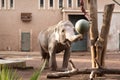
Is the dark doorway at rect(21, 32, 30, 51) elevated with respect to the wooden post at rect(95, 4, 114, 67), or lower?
lower

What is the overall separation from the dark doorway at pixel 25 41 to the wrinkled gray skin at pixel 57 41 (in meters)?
22.3

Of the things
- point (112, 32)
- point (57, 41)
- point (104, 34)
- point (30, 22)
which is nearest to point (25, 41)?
point (30, 22)

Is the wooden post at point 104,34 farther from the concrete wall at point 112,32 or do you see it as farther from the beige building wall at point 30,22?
the concrete wall at point 112,32

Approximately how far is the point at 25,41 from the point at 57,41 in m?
24.7

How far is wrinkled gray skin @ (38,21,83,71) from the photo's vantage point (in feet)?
36.0

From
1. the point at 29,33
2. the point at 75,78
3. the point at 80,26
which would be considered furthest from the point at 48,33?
the point at 29,33

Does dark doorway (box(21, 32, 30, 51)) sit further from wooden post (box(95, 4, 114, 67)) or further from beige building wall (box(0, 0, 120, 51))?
wooden post (box(95, 4, 114, 67))

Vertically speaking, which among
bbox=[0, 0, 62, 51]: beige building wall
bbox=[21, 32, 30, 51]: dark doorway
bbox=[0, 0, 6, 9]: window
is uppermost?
bbox=[0, 0, 6, 9]: window

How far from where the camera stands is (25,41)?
36562mm

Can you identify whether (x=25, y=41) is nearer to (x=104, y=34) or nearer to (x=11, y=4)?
(x=11, y=4)

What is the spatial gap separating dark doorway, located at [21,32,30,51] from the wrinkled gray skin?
879 inches

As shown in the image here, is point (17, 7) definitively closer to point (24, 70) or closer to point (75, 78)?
point (24, 70)

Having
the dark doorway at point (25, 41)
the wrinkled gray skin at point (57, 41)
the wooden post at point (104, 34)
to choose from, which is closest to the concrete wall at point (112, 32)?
the dark doorway at point (25, 41)

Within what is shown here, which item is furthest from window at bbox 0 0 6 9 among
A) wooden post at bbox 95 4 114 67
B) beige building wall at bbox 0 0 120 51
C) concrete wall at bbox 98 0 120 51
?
wooden post at bbox 95 4 114 67
